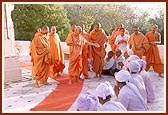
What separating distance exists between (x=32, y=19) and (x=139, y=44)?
→ 17.1ft

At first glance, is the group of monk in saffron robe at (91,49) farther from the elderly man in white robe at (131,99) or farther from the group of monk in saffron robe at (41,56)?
the elderly man in white robe at (131,99)

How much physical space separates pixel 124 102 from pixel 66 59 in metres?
5.90

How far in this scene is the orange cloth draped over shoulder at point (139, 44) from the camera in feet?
22.3

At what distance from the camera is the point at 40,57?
19.4ft

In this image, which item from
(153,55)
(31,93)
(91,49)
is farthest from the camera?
(153,55)

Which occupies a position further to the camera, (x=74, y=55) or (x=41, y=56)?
(x=74, y=55)

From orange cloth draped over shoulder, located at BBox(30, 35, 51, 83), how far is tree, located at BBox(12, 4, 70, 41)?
5189 millimetres

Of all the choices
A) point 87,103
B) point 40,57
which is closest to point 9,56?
point 40,57

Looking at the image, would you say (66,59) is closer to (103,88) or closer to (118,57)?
(118,57)

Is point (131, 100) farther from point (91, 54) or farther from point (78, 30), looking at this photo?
point (91, 54)

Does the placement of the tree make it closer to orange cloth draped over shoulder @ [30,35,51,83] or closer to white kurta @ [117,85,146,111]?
orange cloth draped over shoulder @ [30,35,51,83]

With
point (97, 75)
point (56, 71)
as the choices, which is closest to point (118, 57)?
point (97, 75)

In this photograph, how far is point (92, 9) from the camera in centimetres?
1188

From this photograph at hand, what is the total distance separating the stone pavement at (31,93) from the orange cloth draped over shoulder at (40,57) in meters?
0.20
